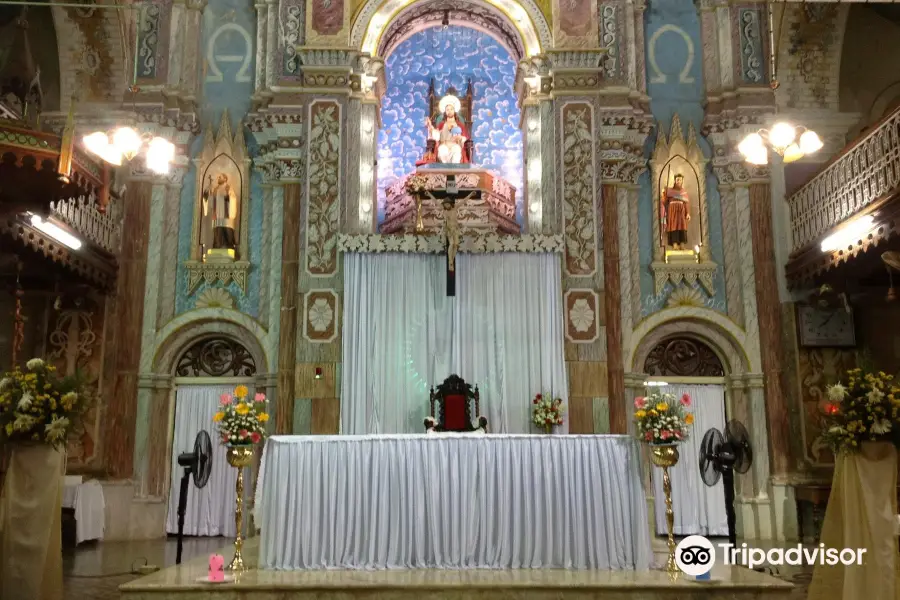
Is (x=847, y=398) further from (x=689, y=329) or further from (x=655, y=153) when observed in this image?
(x=655, y=153)

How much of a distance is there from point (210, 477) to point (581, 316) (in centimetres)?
629

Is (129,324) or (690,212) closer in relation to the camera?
(129,324)

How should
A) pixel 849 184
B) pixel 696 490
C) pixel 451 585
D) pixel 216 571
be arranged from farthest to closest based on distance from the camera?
pixel 696 490, pixel 849 184, pixel 216 571, pixel 451 585

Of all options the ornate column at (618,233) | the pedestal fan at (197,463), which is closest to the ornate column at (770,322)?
the ornate column at (618,233)

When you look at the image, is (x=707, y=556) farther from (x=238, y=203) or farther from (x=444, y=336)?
(x=238, y=203)

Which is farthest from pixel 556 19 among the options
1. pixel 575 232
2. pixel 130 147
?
pixel 130 147

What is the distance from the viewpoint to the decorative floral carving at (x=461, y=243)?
1284 cm

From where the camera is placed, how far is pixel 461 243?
1292 cm

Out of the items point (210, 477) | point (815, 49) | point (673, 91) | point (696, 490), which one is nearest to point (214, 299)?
point (210, 477)

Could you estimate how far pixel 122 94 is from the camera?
14148mm

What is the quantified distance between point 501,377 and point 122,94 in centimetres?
793

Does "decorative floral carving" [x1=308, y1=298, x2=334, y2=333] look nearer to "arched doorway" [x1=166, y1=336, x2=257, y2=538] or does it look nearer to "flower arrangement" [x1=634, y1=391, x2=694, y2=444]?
"arched doorway" [x1=166, y1=336, x2=257, y2=538]

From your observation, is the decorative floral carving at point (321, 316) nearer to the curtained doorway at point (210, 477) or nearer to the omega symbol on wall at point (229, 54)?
the curtained doorway at point (210, 477)

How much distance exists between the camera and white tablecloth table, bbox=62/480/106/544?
463 inches
